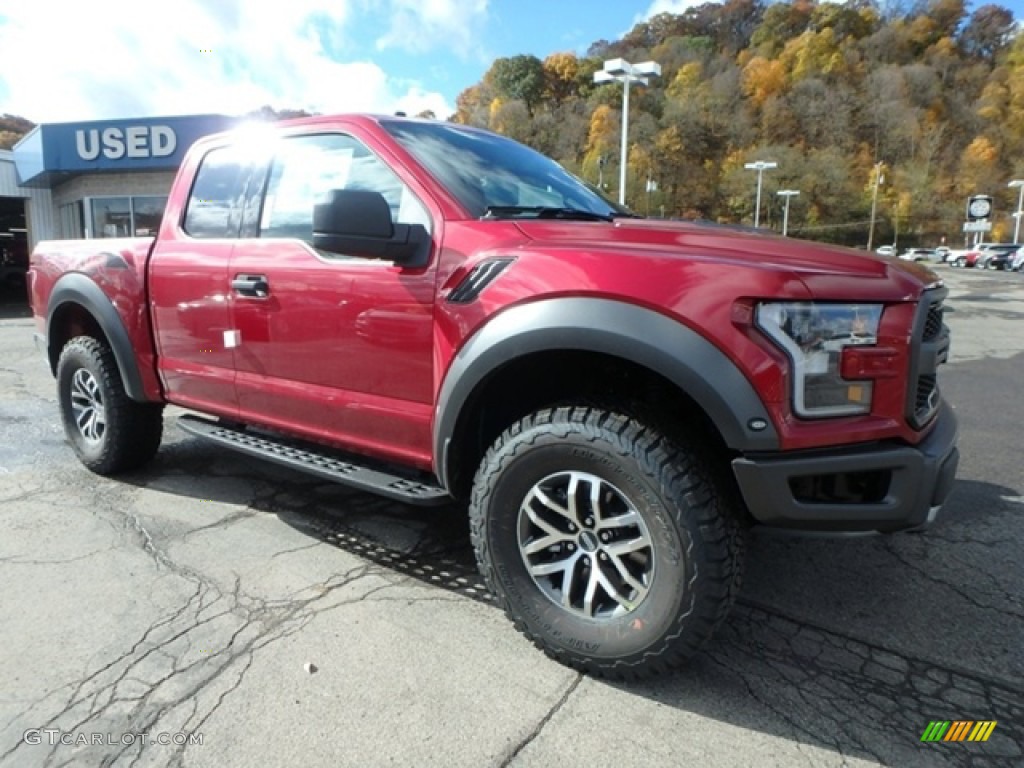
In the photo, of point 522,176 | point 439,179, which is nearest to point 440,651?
point 439,179

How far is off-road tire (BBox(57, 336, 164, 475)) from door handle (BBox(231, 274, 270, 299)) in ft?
4.44

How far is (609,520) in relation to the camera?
7.55ft

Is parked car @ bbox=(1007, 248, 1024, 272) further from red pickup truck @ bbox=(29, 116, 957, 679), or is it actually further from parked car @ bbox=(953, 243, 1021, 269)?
red pickup truck @ bbox=(29, 116, 957, 679)

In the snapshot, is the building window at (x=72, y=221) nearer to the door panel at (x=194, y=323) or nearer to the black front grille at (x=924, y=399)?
the door panel at (x=194, y=323)

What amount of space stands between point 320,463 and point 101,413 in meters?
2.02

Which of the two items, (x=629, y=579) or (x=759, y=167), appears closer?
(x=629, y=579)

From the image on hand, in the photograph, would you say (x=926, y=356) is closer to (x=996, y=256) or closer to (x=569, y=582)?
(x=569, y=582)

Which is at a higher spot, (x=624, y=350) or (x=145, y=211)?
(x=145, y=211)

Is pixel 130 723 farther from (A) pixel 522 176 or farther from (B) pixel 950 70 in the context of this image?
(B) pixel 950 70

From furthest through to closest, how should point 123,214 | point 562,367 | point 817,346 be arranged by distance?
point 123,214
point 562,367
point 817,346

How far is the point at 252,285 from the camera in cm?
319

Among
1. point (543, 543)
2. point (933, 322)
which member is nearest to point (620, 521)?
point (543, 543)

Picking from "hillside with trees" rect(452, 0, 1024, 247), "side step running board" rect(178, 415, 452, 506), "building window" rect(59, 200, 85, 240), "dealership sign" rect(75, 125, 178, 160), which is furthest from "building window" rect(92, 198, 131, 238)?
"hillside with trees" rect(452, 0, 1024, 247)

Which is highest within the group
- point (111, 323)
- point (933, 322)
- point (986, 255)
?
point (933, 322)
